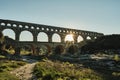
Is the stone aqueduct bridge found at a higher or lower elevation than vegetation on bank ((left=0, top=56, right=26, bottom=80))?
higher

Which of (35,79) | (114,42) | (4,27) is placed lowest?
(35,79)

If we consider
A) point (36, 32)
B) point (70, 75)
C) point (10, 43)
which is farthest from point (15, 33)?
point (70, 75)

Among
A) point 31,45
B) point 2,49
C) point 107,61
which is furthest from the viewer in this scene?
point 31,45

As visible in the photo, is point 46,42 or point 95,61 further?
point 46,42

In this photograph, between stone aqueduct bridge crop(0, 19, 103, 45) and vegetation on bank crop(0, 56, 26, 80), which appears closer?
vegetation on bank crop(0, 56, 26, 80)

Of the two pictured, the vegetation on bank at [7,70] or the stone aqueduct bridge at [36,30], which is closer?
the vegetation on bank at [7,70]

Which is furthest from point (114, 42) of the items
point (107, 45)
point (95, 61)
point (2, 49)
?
point (2, 49)

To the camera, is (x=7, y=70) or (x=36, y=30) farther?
(x=36, y=30)

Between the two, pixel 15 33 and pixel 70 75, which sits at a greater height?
pixel 15 33

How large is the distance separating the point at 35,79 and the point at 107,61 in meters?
Result: 17.3

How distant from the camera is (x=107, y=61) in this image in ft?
117

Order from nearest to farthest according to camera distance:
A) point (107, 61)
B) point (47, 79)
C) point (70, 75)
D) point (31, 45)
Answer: point (47, 79) < point (70, 75) < point (107, 61) < point (31, 45)

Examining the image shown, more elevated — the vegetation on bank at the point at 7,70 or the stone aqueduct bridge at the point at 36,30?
the stone aqueduct bridge at the point at 36,30

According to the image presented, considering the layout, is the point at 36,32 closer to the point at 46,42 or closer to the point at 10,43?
the point at 46,42
